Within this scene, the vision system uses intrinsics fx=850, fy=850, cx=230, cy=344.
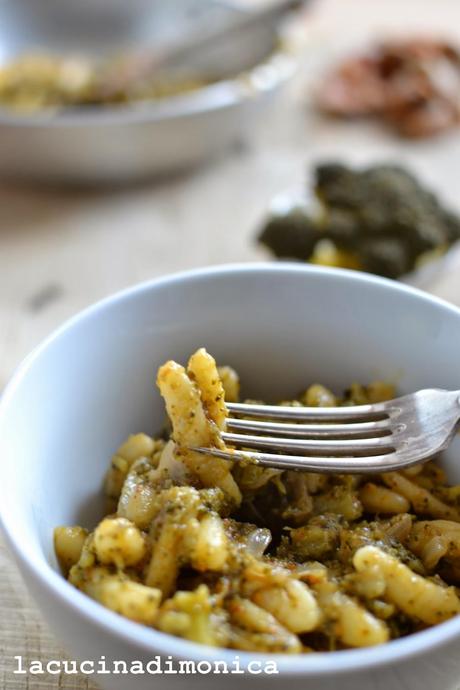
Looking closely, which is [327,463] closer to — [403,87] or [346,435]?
[346,435]

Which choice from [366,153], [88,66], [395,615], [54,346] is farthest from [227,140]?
[395,615]

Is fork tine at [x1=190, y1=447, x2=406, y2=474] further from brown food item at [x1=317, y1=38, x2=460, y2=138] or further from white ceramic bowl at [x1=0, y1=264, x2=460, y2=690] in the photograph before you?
brown food item at [x1=317, y1=38, x2=460, y2=138]

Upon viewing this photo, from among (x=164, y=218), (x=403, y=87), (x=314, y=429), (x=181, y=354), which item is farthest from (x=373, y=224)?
(x=403, y=87)

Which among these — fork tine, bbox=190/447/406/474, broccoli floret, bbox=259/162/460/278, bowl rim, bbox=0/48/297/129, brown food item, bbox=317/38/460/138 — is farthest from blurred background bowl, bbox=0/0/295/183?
fork tine, bbox=190/447/406/474

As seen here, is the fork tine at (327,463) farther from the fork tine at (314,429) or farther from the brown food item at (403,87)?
the brown food item at (403,87)

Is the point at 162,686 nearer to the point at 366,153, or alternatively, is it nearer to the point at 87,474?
the point at 87,474
